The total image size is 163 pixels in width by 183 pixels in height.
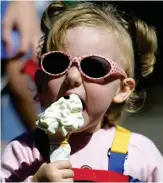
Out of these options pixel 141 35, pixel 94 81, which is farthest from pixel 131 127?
pixel 94 81

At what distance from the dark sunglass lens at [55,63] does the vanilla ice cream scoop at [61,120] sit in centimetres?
15

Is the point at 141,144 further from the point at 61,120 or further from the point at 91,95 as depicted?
the point at 61,120

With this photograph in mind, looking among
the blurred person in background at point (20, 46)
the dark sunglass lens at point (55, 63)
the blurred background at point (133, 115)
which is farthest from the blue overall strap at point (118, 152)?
the blurred person in background at point (20, 46)

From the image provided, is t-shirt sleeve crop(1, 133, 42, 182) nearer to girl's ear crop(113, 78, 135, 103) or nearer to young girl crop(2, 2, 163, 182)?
young girl crop(2, 2, 163, 182)

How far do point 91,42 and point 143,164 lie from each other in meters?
0.49

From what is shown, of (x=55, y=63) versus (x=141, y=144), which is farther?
(x=141, y=144)

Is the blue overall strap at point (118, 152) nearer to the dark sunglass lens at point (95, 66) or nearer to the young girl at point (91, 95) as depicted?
the young girl at point (91, 95)

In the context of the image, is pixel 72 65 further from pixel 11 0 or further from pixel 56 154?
pixel 11 0

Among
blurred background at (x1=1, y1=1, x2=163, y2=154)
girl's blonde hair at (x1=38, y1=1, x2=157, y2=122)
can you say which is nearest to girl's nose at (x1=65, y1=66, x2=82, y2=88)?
girl's blonde hair at (x1=38, y1=1, x2=157, y2=122)

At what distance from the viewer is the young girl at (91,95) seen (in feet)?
7.12

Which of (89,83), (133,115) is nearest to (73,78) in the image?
(89,83)

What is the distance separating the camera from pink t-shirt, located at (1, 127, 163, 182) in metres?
2.22

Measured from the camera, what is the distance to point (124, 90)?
236 centimetres

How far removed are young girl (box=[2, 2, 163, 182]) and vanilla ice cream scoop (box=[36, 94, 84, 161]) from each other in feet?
0.28
